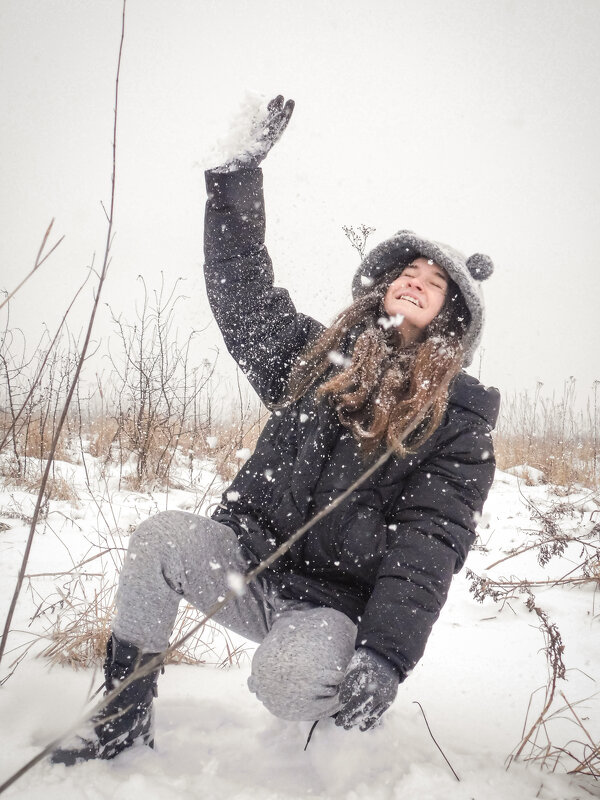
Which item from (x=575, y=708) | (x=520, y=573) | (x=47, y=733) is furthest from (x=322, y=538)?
(x=520, y=573)

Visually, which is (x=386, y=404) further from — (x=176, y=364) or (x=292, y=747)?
(x=176, y=364)

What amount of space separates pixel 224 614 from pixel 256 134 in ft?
4.68

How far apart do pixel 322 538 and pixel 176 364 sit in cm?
306

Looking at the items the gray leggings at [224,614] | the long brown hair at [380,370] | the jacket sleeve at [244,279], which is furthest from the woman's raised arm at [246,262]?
the gray leggings at [224,614]

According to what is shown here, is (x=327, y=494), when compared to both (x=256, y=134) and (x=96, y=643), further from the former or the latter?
(x=256, y=134)

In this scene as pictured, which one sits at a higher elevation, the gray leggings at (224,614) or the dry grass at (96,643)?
the gray leggings at (224,614)

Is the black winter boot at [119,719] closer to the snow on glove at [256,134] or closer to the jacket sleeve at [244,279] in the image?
the jacket sleeve at [244,279]

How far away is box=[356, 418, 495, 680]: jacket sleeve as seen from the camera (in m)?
1.08

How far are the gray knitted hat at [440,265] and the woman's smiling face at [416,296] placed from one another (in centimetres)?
4

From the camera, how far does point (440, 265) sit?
160cm

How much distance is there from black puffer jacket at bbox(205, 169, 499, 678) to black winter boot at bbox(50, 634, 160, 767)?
0.41m

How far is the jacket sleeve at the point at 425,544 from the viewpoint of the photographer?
1.08m

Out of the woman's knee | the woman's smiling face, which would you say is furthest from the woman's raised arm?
the woman's knee

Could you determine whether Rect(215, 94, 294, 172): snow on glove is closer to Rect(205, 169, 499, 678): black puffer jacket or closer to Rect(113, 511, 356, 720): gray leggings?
A: Rect(205, 169, 499, 678): black puffer jacket
